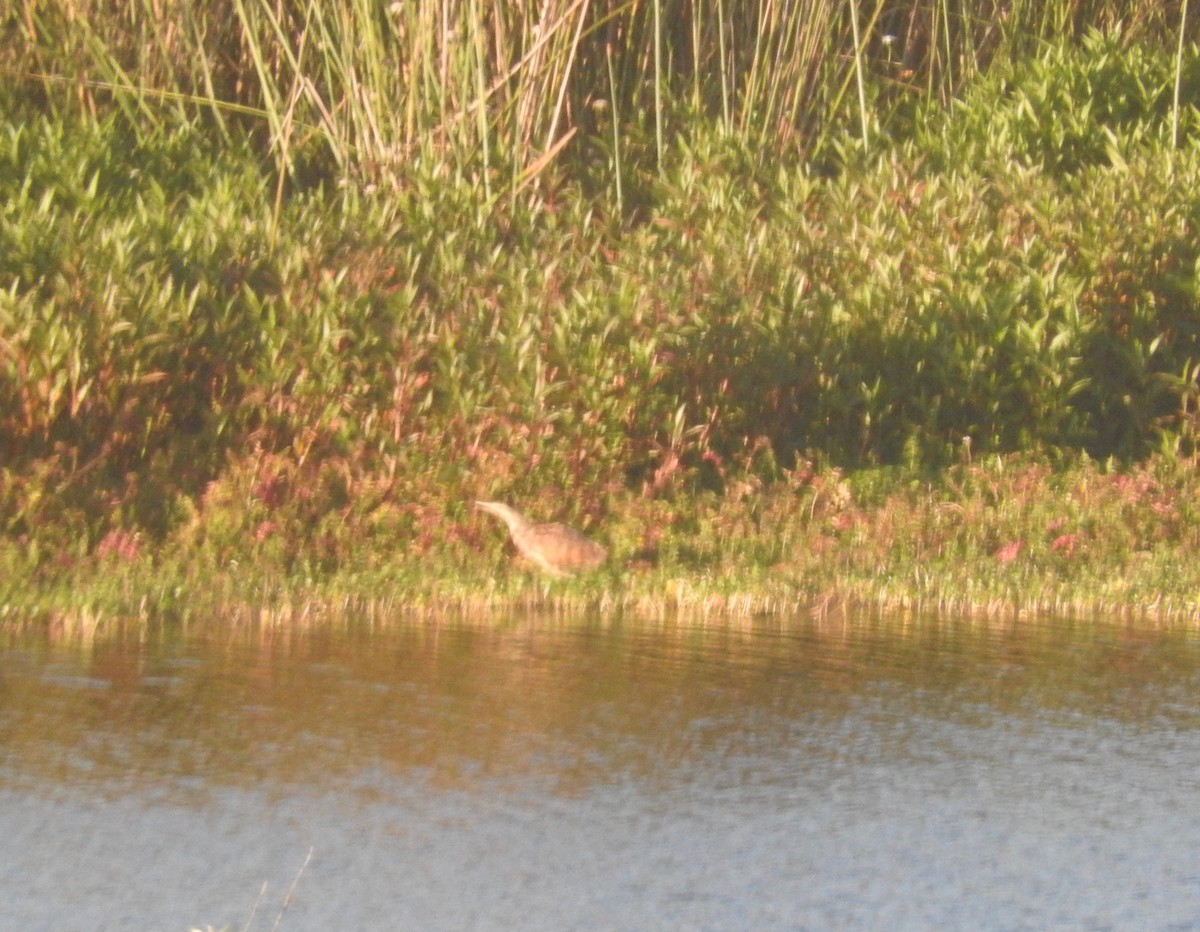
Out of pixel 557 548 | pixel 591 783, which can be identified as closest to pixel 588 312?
pixel 557 548

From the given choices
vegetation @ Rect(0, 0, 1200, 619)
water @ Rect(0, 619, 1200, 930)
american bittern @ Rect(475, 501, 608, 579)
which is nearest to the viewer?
water @ Rect(0, 619, 1200, 930)

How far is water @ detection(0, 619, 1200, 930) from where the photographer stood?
5270 mm

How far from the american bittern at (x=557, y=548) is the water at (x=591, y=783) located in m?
1.67

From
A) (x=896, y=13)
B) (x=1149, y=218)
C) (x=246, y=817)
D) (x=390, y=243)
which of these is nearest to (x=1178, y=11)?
(x=896, y=13)

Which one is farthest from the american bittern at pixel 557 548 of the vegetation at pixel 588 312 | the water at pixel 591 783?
the water at pixel 591 783

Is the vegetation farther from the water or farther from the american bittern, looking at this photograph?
the water

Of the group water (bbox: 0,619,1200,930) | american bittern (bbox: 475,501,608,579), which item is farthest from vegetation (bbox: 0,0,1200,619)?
water (bbox: 0,619,1200,930)

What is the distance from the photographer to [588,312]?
1272 centimetres

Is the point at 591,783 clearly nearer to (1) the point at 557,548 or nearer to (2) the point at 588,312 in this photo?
(1) the point at 557,548

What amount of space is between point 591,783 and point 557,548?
4.64 meters

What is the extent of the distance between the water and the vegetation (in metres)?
1.66

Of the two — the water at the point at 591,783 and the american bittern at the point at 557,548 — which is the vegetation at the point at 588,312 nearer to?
the american bittern at the point at 557,548

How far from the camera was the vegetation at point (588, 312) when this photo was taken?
37.7 ft

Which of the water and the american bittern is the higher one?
the american bittern
